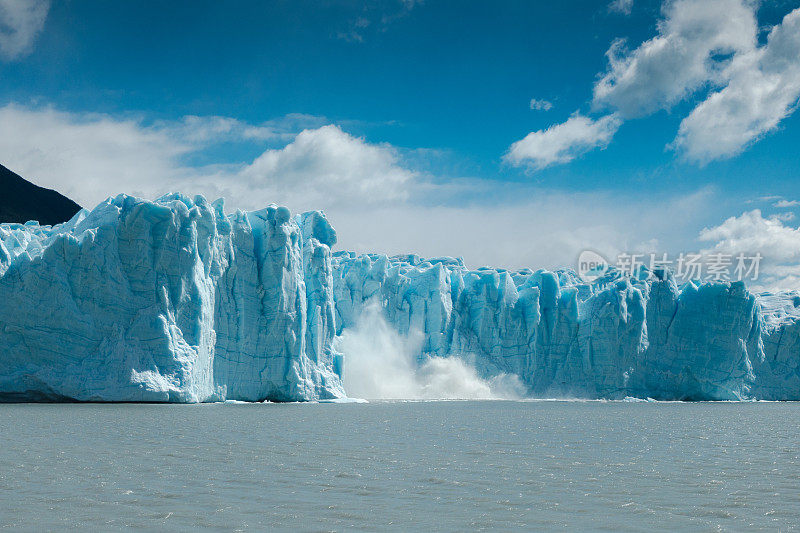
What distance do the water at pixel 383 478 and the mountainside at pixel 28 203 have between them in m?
55.1

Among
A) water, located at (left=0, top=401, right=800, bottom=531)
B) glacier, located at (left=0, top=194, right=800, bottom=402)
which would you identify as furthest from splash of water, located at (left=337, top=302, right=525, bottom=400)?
water, located at (left=0, top=401, right=800, bottom=531)

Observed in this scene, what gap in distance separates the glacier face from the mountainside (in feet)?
125

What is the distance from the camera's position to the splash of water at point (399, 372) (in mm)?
44062

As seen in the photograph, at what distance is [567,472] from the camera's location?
1130 cm

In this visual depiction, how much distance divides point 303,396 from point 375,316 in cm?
1169

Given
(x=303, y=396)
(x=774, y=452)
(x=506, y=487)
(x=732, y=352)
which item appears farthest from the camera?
(x=732, y=352)

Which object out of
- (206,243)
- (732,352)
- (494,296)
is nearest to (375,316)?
(494,296)

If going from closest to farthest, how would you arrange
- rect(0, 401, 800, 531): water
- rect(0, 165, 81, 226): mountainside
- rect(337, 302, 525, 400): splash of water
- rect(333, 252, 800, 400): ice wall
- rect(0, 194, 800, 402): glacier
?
rect(0, 401, 800, 531): water
rect(0, 194, 800, 402): glacier
rect(337, 302, 525, 400): splash of water
rect(333, 252, 800, 400): ice wall
rect(0, 165, 81, 226): mountainside

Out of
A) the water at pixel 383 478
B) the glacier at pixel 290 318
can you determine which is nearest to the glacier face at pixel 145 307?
the glacier at pixel 290 318

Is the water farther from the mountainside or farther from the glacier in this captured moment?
the mountainside

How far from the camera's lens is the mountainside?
218 feet

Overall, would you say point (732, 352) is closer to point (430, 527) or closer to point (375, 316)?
point (375, 316)

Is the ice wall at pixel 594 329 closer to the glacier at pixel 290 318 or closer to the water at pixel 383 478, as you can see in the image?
the glacier at pixel 290 318

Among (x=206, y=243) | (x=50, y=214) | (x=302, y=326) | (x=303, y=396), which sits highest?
(x=50, y=214)
